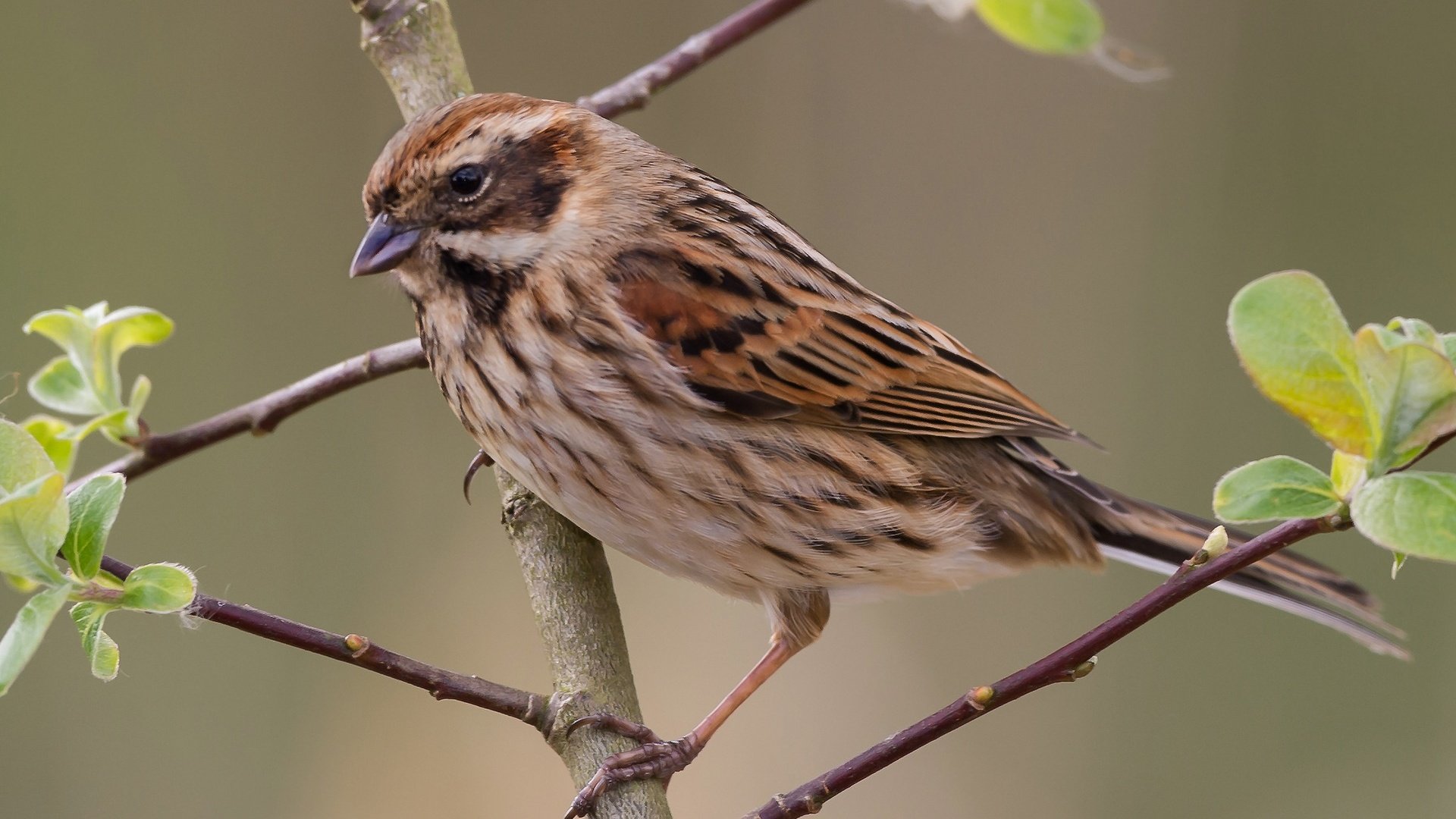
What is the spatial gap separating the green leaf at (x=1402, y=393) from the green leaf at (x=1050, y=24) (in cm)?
42

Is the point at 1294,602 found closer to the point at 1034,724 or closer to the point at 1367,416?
the point at 1367,416

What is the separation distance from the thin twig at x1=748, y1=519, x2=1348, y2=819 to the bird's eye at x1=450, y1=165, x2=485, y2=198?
1.23 metres

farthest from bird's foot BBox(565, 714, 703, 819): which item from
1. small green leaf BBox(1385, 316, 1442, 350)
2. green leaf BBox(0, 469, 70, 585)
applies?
small green leaf BBox(1385, 316, 1442, 350)

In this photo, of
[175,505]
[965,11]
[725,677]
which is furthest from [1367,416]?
[175,505]

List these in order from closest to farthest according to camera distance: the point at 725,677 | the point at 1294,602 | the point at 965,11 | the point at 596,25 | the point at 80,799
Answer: the point at 965,11, the point at 1294,602, the point at 80,799, the point at 725,677, the point at 596,25

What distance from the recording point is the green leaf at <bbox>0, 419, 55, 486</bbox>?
4.67 ft

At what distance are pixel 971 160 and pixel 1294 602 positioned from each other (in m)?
3.52

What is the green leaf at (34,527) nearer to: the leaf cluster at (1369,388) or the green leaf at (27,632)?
the green leaf at (27,632)

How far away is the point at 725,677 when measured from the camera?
5.40 m

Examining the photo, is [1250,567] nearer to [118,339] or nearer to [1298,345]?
[1298,345]

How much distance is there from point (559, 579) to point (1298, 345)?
144cm

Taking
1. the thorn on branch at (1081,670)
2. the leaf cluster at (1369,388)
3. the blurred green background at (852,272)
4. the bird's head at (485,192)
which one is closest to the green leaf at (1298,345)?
the leaf cluster at (1369,388)

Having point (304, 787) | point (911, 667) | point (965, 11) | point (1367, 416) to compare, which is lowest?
point (911, 667)

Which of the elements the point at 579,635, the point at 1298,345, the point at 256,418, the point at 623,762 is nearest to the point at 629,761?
the point at 623,762
